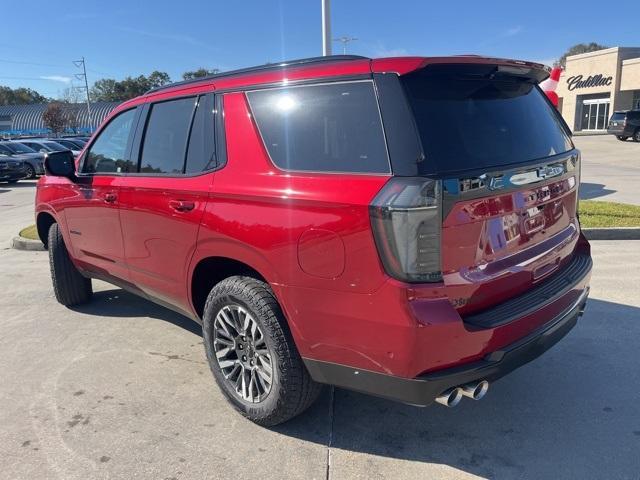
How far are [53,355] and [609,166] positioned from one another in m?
19.9

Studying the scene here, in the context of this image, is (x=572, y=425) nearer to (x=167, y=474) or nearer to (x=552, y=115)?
(x=552, y=115)

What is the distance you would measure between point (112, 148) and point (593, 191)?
11109 mm

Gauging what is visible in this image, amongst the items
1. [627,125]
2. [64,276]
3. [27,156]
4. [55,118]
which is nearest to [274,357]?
[64,276]

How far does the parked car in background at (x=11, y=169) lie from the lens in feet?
67.5

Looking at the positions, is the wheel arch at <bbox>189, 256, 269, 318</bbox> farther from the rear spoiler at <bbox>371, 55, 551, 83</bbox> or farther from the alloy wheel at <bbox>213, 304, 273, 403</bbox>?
the rear spoiler at <bbox>371, 55, 551, 83</bbox>

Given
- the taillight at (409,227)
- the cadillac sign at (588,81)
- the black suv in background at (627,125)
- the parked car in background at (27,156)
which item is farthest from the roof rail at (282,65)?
the cadillac sign at (588,81)

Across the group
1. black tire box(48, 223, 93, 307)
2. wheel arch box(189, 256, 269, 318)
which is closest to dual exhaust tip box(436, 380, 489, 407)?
wheel arch box(189, 256, 269, 318)

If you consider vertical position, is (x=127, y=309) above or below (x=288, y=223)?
below

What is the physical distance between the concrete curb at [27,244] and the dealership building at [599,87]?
166 feet

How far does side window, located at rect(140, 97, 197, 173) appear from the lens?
3.50 metres

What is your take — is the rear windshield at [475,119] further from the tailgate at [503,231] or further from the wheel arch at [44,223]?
the wheel arch at [44,223]

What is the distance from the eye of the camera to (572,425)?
10.00 ft

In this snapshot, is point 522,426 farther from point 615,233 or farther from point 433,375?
point 615,233

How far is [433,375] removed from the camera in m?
2.34
